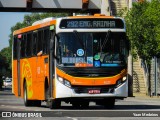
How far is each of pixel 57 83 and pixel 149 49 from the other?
23946mm

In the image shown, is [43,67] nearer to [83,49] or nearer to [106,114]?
[83,49]

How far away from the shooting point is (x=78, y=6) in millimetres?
61594

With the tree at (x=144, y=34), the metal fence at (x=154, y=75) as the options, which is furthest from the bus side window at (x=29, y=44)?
the metal fence at (x=154, y=75)

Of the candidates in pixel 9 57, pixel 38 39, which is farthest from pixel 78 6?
pixel 9 57

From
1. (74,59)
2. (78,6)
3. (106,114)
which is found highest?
(78,6)

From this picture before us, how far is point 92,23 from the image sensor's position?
27234 millimetres

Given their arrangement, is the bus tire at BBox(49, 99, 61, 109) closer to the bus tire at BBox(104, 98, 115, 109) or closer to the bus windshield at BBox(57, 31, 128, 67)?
the bus windshield at BBox(57, 31, 128, 67)

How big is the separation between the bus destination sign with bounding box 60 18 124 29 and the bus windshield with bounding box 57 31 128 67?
0.31 m

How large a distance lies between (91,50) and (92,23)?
3.68 ft

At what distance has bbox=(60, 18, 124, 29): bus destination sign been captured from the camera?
26953 mm

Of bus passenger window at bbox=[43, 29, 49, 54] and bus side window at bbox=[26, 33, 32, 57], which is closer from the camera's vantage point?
bus passenger window at bbox=[43, 29, 49, 54]

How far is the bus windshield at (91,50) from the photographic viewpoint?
87.1 ft

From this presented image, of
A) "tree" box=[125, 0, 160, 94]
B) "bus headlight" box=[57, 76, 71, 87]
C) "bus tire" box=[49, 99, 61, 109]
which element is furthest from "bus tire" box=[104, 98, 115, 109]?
"tree" box=[125, 0, 160, 94]

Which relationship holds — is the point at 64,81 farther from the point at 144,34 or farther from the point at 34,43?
the point at 144,34
